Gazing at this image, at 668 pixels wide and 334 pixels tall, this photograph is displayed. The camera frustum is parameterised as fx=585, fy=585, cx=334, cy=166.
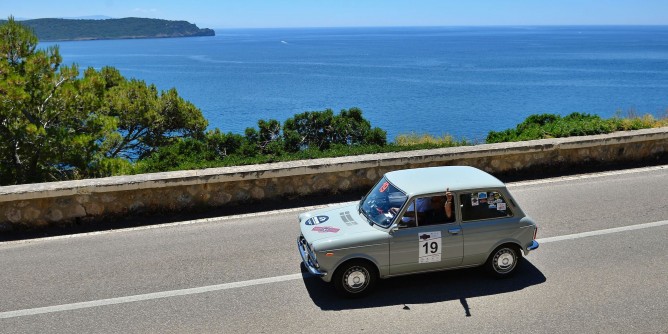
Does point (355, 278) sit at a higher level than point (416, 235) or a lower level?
lower

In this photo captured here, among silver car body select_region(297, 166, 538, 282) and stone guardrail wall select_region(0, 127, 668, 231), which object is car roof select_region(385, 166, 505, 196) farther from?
stone guardrail wall select_region(0, 127, 668, 231)

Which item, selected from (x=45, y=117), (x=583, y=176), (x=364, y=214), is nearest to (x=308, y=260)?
(x=364, y=214)

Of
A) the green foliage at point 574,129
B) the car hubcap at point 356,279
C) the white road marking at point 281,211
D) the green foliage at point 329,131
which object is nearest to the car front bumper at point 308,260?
the car hubcap at point 356,279

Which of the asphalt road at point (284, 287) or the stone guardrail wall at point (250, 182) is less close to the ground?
the stone guardrail wall at point (250, 182)

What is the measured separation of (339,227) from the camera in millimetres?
7227

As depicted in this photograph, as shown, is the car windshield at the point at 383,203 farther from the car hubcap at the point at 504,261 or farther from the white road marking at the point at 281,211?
the white road marking at the point at 281,211

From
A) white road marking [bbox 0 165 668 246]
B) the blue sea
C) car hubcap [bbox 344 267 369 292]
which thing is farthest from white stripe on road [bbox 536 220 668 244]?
the blue sea

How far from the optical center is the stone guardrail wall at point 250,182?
9.43 metres

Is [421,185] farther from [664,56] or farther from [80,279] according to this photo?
[664,56]

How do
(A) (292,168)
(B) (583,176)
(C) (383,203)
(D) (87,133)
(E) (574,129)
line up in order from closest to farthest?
(C) (383,203) → (A) (292,168) → (B) (583,176) → (E) (574,129) → (D) (87,133)

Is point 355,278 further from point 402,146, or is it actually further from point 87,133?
point 87,133

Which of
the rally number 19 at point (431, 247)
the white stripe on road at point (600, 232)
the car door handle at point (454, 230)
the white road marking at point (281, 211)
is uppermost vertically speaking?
the car door handle at point (454, 230)

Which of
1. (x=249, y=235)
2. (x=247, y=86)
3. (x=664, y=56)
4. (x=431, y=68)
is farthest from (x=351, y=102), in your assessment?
(x=664, y=56)

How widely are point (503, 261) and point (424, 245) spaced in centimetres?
119
